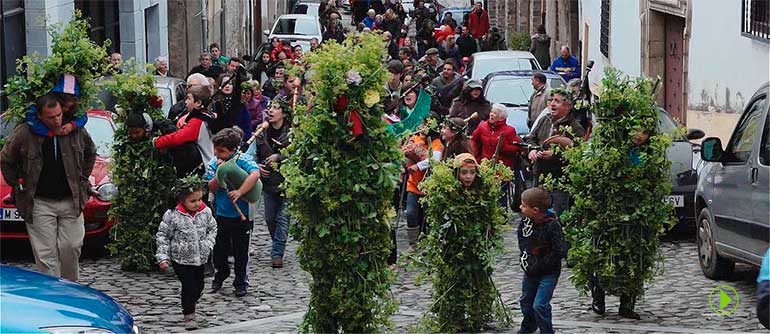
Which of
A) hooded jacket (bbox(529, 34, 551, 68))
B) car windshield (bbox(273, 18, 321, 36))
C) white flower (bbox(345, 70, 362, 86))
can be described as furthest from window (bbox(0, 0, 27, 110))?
car windshield (bbox(273, 18, 321, 36))

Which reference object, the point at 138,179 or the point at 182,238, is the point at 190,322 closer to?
the point at 182,238

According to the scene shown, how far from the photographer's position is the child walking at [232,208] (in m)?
12.2

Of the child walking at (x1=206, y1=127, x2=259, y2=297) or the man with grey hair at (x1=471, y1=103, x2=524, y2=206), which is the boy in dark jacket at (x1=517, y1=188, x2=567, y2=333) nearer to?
the child walking at (x1=206, y1=127, x2=259, y2=297)

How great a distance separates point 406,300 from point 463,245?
1.88 metres

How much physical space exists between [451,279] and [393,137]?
52.2 inches

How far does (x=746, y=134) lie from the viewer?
40.9ft

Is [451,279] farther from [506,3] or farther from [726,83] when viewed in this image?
[506,3]

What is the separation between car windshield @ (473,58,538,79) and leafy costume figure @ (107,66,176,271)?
14.0m

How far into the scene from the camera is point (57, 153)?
1132 centimetres

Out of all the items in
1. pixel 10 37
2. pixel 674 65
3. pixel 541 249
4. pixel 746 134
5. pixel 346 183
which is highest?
pixel 10 37

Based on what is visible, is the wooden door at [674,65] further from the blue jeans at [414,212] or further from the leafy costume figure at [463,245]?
the leafy costume figure at [463,245]

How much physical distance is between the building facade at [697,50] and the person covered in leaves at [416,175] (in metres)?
2.51

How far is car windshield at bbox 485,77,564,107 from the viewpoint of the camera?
2300 centimetres

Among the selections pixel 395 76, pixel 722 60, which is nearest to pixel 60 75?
pixel 395 76
